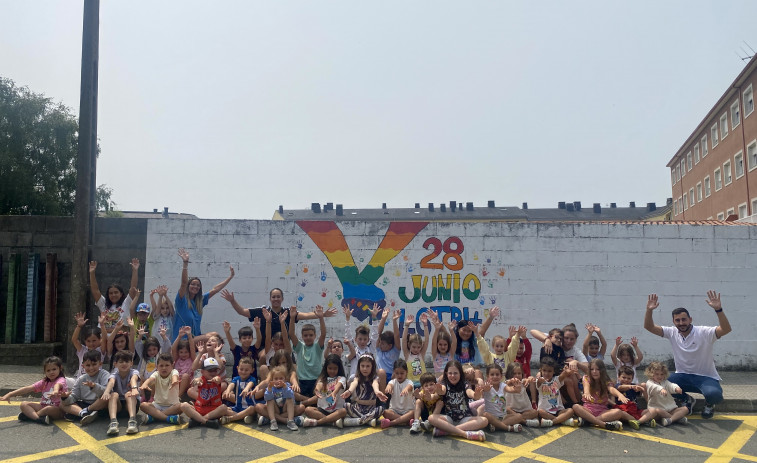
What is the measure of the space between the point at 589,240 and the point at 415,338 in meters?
3.97

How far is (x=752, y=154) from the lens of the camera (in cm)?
2800

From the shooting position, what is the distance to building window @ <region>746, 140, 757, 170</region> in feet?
90.4

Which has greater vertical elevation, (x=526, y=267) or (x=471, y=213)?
(x=471, y=213)

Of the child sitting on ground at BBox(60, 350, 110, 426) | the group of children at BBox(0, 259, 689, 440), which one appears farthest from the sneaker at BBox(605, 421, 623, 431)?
the child sitting on ground at BBox(60, 350, 110, 426)

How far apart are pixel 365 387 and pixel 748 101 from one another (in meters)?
31.2

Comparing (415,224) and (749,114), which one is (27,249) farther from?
(749,114)

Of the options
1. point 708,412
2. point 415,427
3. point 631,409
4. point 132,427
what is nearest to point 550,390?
point 631,409

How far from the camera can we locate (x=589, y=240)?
866cm

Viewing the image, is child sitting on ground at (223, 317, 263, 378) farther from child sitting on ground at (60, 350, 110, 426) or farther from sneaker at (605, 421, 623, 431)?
sneaker at (605, 421, 623, 431)

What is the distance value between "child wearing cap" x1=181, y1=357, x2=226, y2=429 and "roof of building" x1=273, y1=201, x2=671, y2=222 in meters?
53.2

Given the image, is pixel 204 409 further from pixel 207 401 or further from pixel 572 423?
pixel 572 423

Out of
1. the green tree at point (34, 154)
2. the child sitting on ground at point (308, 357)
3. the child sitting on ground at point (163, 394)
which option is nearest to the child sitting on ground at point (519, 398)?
the child sitting on ground at point (308, 357)

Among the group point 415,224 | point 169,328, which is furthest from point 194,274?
point 415,224

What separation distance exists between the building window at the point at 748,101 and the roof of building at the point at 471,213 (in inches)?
1240
